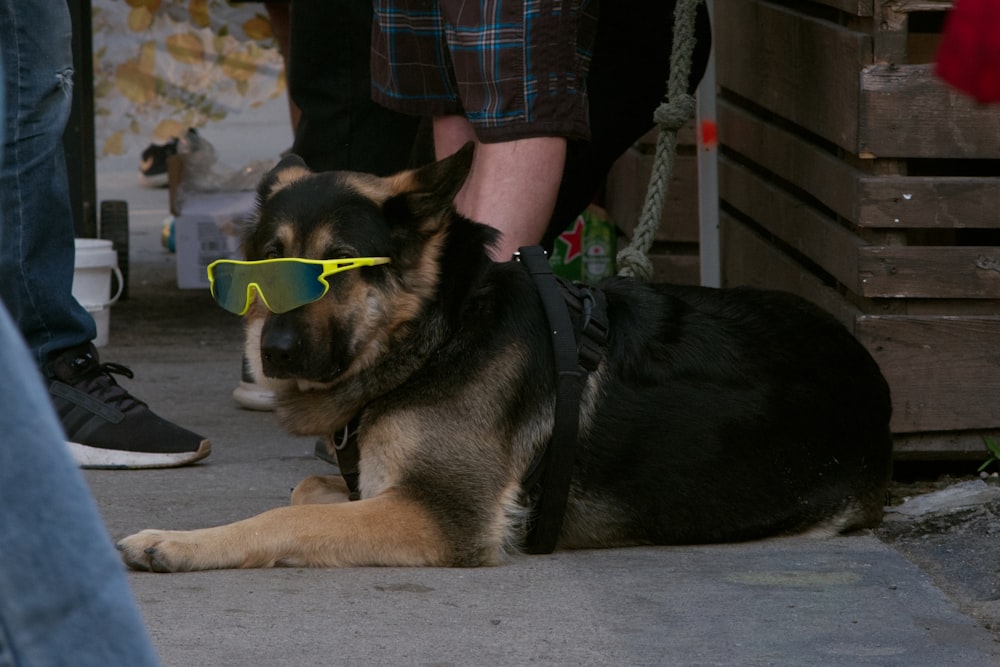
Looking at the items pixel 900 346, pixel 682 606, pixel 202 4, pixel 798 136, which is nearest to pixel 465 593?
pixel 682 606

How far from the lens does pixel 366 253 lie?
10.3 ft

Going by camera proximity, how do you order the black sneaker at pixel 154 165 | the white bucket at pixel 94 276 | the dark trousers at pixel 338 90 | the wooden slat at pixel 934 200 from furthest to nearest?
the black sneaker at pixel 154 165 → the white bucket at pixel 94 276 → the dark trousers at pixel 338 90 → the wooden slat at pixel 934 200

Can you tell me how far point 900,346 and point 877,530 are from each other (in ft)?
1.68

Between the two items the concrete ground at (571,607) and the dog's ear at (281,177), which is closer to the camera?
the concrete ground at (571,607)

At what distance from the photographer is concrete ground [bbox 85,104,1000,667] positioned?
2578 millimetres

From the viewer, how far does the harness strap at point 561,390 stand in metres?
3.14

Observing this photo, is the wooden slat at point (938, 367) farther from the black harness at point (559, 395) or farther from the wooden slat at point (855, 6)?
the black harness at point (559, 395)

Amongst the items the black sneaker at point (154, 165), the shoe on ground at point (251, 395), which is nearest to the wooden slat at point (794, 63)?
the shoe on ground at point (251, 395)

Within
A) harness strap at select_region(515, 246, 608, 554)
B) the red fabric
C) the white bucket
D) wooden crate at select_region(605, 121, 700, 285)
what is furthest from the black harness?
the white bucket

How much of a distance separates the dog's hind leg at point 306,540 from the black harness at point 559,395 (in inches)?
9.2

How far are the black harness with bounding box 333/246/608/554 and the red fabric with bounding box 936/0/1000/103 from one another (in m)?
1.83

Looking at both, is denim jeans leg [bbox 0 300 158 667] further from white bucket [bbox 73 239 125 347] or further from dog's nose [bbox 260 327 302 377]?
white bucket [bbox 73 239 125 347]

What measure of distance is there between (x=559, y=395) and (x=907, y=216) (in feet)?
3.70

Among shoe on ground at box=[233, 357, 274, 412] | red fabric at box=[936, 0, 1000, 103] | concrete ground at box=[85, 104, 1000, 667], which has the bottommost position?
shoe on ground at box=[233, 357, 274, 412]
